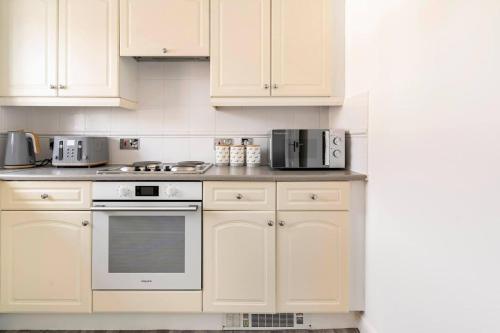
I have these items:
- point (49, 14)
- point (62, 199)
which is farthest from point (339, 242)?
point (49, 14)

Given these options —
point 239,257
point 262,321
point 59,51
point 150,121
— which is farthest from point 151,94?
point 262,321

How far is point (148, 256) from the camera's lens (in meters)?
2.03

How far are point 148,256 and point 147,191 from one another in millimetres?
362

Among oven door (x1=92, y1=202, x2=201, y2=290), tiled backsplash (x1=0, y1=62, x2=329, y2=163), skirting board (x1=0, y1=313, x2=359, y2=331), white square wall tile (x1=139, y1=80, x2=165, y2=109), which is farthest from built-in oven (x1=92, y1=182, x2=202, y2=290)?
white square wall tile (x1=139, y1=80, x2=165, y2=109)

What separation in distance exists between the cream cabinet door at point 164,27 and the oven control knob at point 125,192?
88cm

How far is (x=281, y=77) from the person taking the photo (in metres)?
2.32

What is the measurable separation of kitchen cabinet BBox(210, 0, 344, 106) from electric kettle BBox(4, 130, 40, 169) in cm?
126

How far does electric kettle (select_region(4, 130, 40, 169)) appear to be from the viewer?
234cm

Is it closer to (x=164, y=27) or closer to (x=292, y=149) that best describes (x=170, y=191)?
(x=292, y=149)

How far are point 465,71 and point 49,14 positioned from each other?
2344mm

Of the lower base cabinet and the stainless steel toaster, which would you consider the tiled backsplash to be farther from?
the lower base cabinet

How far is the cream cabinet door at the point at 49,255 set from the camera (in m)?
2.02

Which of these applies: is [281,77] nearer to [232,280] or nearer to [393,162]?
[393,162]

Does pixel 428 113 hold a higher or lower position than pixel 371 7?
lower
